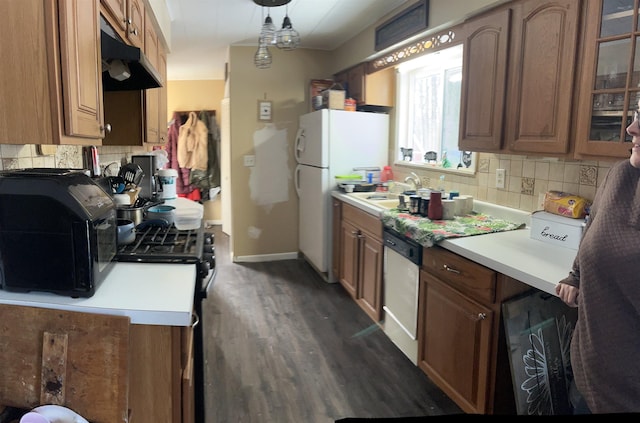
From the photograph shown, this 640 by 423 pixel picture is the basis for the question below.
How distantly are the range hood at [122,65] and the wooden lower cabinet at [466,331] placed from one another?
157 centimetres

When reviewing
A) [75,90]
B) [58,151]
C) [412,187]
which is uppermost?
[75,90]

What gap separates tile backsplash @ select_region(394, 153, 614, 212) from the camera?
79.0 inches

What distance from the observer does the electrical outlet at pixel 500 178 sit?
2.52 m

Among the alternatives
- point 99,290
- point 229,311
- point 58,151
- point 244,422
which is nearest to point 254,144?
point 229,311

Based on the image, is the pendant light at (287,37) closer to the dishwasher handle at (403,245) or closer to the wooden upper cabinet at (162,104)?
the wooden upper cabinet at (162,104)

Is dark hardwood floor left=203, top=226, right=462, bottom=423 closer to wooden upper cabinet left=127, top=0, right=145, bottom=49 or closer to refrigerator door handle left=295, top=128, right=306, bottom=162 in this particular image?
refrigerator door handle left=295, top=128, right=306, bottom=162

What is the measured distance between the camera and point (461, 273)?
6.34 ft

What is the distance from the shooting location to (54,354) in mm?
1089

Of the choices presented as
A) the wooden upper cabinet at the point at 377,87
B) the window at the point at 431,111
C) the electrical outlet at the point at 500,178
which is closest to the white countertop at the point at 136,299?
the electrical outlet at the point at 500,178

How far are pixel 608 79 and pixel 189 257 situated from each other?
168 cm

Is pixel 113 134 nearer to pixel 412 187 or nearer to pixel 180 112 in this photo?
pixel 412 187

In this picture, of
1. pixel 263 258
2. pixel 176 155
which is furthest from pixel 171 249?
pixel 176 155

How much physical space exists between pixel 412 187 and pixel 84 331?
8.66 feet

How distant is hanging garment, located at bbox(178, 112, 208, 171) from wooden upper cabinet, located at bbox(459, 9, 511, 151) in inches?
179
